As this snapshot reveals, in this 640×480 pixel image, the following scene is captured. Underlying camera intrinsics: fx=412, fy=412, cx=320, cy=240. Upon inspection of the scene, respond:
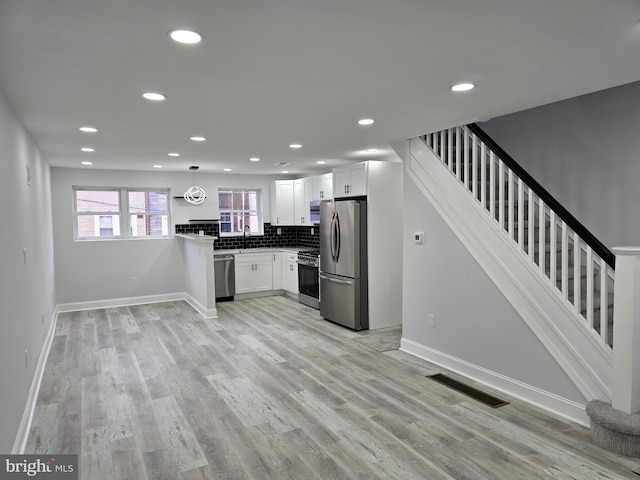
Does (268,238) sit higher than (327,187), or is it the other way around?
(327,187)

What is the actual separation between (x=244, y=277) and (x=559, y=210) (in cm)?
552

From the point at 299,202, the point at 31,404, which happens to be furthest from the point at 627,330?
the point at 299,202

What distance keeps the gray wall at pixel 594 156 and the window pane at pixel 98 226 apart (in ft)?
21.0

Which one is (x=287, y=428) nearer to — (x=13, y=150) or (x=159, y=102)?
(x=159, y=102)

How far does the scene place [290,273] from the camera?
7594 millimetres

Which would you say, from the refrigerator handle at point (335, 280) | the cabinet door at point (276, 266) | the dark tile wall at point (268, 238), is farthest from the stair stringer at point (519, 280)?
the cabinet door at point (276, 266)

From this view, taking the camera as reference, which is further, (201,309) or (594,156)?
(201,309)

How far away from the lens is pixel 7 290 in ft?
8.36

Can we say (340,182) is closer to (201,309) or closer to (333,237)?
(333,237)

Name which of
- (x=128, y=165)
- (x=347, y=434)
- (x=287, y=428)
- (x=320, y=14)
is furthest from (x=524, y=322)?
(x=128, y=165)

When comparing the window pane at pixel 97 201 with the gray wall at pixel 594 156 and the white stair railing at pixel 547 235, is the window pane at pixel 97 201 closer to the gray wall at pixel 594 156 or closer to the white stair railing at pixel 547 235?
the white stair railing at pixel 547 235

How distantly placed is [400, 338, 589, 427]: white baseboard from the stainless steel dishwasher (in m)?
3.84

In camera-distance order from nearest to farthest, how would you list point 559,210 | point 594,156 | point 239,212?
1. point 559,210
2. point 594,156
3. point 239,212

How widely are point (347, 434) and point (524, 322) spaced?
5.55 ft
